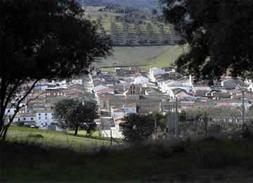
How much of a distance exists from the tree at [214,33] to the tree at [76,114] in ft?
37.4

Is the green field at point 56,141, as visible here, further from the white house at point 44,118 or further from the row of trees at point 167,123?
the white house at point 44,118

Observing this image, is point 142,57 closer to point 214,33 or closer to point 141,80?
point 141,80

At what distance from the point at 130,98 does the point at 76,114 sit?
8.62 metres

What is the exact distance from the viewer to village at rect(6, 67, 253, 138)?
3150 centimetres

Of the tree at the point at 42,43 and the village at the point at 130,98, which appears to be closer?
the tree at the point at 42,43

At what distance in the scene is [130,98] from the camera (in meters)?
38.3

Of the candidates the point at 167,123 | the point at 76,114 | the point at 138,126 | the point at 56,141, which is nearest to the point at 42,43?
the point at 56,141

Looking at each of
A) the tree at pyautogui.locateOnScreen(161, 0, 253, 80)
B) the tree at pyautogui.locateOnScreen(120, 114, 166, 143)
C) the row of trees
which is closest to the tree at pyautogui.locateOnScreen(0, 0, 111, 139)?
the tree at pyautogui.locateOnScreen(161, 0, 253, 80)

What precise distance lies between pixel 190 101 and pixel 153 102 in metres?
2.28

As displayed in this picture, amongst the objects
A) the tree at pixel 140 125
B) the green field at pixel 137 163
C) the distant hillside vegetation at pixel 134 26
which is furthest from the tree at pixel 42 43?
the distant hillside vegetation at pixel 134 26

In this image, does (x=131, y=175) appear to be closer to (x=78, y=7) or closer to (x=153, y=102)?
(x=78, y=7)

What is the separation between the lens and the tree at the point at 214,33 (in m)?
12.5

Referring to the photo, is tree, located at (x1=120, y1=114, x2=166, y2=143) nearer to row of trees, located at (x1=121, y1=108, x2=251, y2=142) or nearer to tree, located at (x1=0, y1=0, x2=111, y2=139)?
row of trees, located at (x1=121, y1=108, x2=251, y2=142)

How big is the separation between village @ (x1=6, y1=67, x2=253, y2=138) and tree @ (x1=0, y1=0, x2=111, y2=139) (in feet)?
31.7
